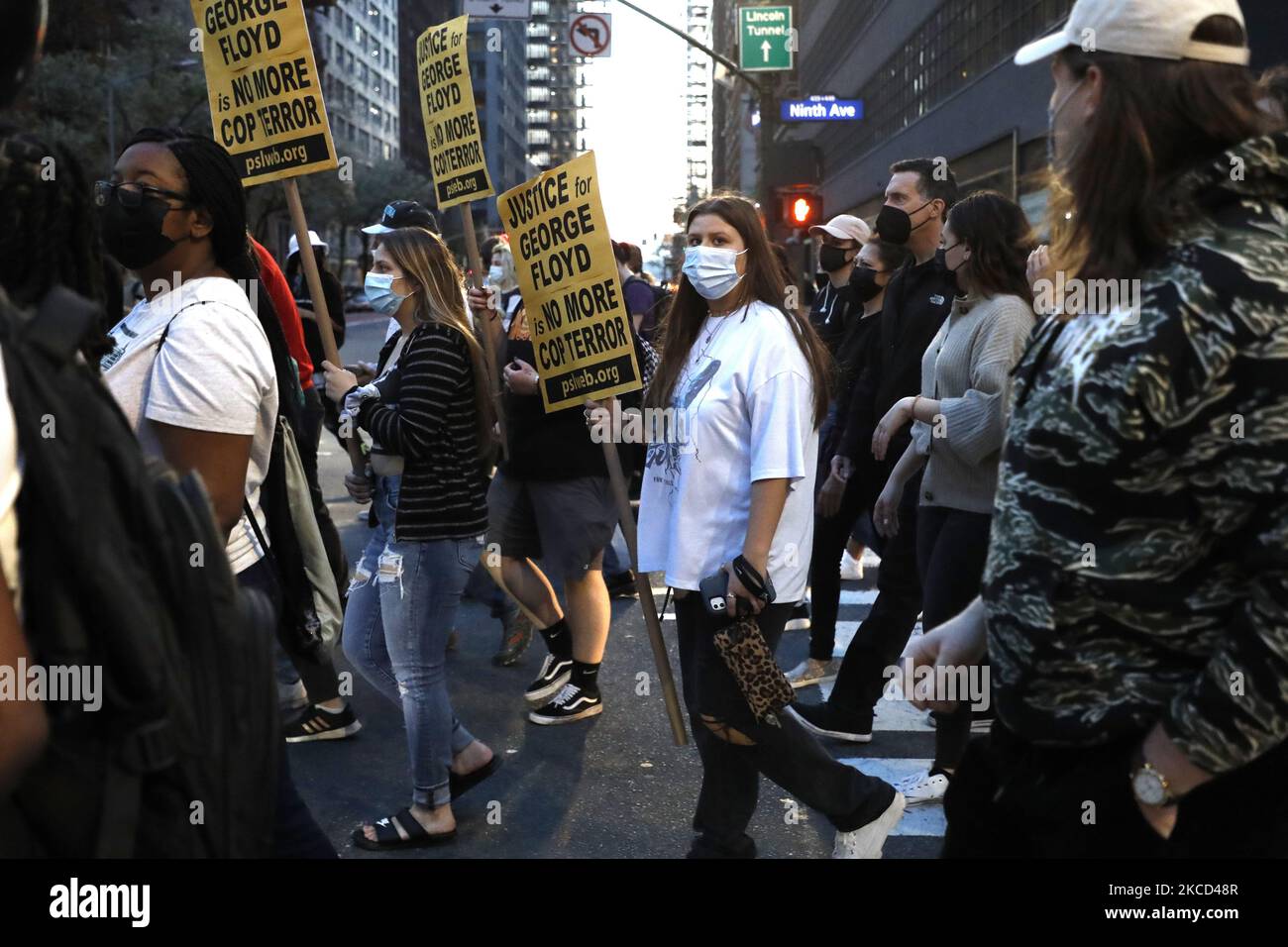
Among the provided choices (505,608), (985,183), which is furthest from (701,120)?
(505,608)

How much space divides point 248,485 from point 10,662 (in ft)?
6.33

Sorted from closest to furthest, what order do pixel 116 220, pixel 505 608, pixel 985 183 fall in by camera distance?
pixel 116 220 → pixel 505 608 → pixel 985 183

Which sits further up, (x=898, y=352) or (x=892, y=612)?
(x=898, y=352)

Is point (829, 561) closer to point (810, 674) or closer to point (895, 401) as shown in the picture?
point (810, 674)

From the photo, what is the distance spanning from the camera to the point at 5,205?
204 centimetres

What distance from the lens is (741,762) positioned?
357 cm

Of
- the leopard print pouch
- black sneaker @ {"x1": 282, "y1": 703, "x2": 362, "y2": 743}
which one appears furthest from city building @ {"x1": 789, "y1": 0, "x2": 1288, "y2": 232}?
black sneaker @ {"x1": 282, "y1": 703, "x2": 362, "y2": 743}

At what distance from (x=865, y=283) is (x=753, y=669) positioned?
3.59m

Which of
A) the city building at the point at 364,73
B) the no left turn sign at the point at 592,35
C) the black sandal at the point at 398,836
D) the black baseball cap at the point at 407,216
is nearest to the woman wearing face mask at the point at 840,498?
the black baseball cap at the point at 407,216

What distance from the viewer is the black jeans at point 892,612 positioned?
5.15 m

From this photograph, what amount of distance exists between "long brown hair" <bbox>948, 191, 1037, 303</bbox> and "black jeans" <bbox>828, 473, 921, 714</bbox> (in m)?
1.06

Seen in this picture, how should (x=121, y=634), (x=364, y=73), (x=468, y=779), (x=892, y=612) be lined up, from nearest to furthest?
(x=121, y=634)
(x=468, y=779)
(x=892, y=612)
(x=364, y=73)

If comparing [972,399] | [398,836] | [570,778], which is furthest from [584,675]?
[972,399]

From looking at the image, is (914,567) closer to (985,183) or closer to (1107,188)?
(1107,188)
